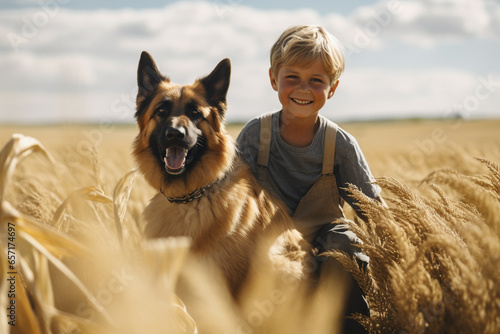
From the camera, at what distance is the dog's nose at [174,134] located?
272 cm

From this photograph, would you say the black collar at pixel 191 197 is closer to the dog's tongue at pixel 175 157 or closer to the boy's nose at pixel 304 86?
the dog's tongue at pixel 175 157

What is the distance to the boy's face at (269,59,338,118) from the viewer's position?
3050 mm

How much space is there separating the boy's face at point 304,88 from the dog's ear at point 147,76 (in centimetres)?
107

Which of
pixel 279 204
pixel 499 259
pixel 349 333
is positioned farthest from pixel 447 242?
pixel 279 204

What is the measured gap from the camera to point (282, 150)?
331cm

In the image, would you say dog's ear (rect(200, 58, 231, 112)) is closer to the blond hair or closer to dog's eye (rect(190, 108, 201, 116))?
dog's eye (rect(190, 108, 201, 116))

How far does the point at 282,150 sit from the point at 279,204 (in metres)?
0.52

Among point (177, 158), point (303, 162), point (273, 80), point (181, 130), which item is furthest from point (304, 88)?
point (177, 158)

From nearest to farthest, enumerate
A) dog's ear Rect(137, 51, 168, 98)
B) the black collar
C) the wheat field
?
the wheat field → the black collar → dog's ear Rect(137, 51, 168, 98)

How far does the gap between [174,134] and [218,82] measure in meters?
0.77

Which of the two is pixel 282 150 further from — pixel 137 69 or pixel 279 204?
pixel 137 69

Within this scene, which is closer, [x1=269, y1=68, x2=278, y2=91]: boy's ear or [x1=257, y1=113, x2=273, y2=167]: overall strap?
[x1=257, y1=113, x2=273, y2=167]: overall strap

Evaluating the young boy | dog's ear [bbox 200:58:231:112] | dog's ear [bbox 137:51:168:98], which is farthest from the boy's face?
dog's ear [bbox 137:51:168:98]

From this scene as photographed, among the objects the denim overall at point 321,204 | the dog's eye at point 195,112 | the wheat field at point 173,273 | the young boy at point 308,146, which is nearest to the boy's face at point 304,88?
the young boy at point 308,146
